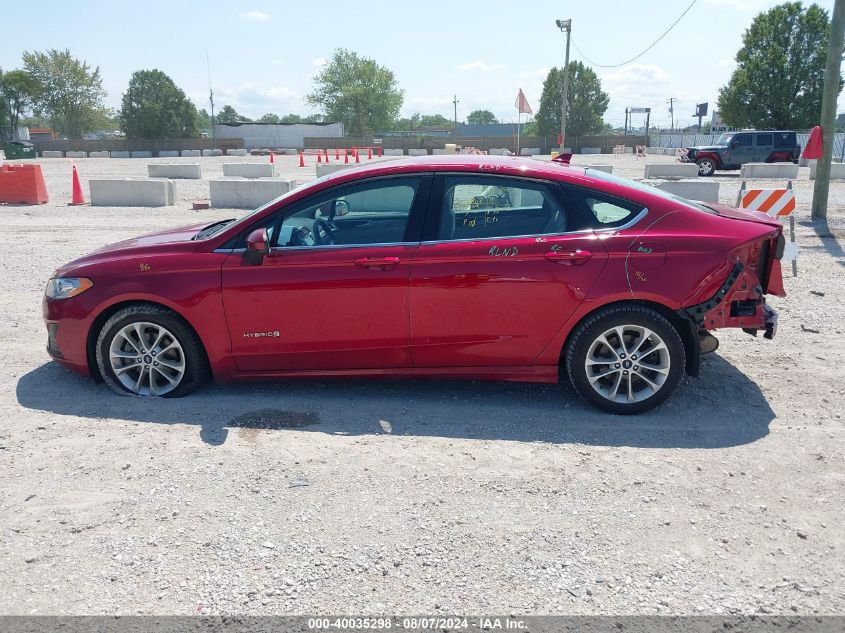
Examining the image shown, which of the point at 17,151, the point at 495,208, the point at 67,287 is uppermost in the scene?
the point at 17,151

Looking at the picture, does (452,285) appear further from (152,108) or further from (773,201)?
(152,108)

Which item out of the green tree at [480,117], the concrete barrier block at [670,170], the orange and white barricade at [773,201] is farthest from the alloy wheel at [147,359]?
the green tree at [480,117]

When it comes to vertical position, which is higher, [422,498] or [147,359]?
[147,359]

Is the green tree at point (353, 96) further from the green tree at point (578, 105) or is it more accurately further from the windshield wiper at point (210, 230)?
the windshield wiper at point (210, 230)

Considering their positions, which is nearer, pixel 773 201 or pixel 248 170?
pixel 773 201

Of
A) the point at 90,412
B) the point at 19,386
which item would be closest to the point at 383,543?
the point at 90,412

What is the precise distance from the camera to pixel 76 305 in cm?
463

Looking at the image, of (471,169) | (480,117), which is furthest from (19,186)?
(480,117)

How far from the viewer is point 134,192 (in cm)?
1611

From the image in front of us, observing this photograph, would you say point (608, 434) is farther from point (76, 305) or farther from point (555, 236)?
point (76, 305)

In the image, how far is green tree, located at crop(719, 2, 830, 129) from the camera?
4553 cm

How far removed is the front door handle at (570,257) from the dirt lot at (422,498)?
1023 millimetres

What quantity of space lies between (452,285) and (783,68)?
5135 centimetres

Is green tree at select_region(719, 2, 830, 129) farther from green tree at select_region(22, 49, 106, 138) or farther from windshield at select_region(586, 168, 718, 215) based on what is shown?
green tree at select_region(22, 49, 106, 138)
